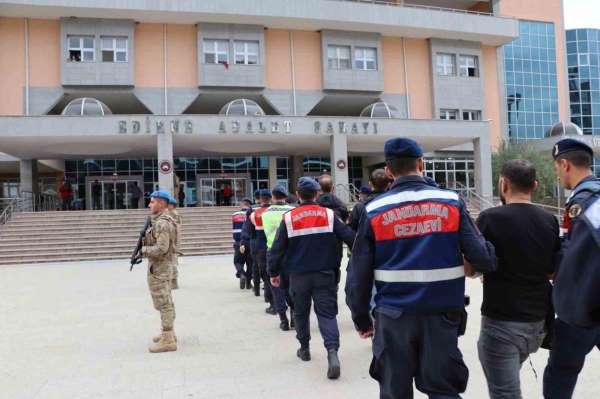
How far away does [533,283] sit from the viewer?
123 inches

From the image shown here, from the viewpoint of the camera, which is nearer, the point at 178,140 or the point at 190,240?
the point at 190,240

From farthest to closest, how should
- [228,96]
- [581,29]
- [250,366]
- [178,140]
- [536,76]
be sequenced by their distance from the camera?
[581,29], [536,76], [228,96], [178,140], [250,366]

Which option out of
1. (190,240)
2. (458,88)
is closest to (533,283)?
(190,240)

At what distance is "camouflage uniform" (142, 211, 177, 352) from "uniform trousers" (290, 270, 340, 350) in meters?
1.58

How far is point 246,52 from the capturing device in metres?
30.0

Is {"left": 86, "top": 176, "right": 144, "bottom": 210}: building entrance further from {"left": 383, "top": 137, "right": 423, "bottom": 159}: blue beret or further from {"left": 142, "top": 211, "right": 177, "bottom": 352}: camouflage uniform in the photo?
{"left": 383, "top": 137, "right": 423, "bottom": 159}: blue beret

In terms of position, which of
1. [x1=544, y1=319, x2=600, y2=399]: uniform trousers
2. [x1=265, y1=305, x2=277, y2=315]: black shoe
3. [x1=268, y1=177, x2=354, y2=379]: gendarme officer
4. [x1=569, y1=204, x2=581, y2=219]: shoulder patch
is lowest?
[x1=265, y1=305, x2=277, y2=315]: black shoe

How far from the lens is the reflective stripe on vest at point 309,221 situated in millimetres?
5195

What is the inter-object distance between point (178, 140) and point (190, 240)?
7.15m

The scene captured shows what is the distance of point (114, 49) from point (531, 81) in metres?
32.8

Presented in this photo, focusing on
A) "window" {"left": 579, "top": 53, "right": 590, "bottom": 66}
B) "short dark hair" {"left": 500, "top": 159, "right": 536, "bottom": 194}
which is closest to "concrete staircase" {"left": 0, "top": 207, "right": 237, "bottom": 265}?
"short dark hair" {"left": 500, "top": 159, "right": 536, "bottom": 194}

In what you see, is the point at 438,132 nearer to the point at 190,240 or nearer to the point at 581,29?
the point at 190,240

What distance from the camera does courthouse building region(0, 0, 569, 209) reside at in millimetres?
24969

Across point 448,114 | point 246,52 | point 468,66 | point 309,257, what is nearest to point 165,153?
point 246,52
